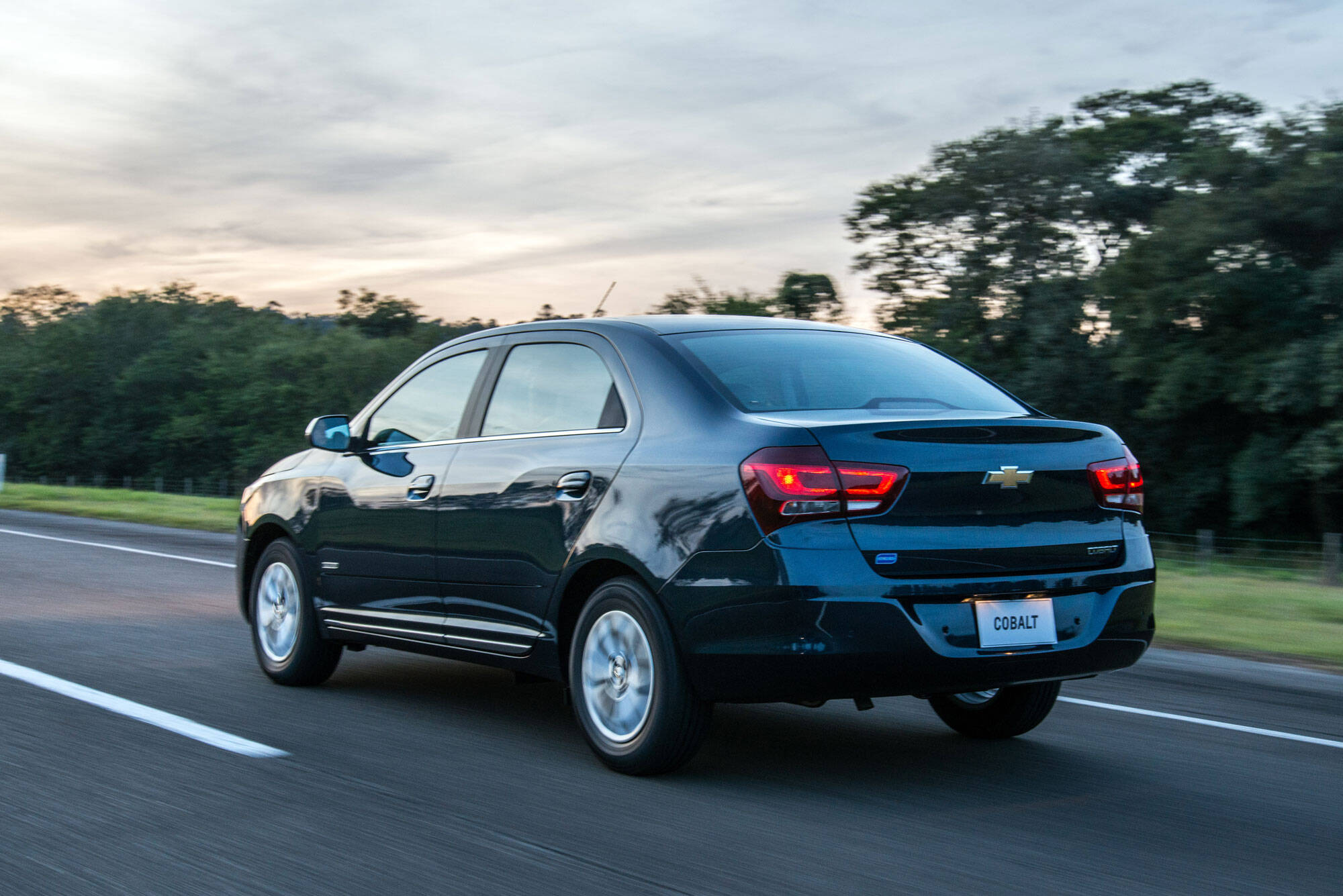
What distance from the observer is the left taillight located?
4.48 meters

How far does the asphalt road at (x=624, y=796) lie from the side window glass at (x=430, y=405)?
4.02 ft

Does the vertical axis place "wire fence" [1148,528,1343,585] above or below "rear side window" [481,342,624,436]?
below

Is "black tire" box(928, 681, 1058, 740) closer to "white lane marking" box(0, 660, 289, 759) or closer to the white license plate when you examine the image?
the white license plate

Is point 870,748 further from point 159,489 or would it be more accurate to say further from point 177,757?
point 159,489

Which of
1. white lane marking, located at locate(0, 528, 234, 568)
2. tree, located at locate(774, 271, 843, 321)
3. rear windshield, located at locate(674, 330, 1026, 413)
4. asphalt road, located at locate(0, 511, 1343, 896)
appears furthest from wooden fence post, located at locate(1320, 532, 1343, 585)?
tree, located at locate(774, 271, 843, 321)

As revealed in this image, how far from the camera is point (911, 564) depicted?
4.51 m

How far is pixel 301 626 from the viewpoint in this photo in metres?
6.80

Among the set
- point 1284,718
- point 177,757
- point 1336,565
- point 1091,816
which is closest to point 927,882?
point 1091,816

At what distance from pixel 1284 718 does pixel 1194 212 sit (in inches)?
1193

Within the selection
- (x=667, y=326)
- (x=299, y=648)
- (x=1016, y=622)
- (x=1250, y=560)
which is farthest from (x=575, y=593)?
(x=1250, y=560)

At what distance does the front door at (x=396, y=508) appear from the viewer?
6.03m

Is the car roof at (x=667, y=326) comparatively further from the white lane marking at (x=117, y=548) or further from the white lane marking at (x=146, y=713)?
the white lane marking at (x=117, y=548)

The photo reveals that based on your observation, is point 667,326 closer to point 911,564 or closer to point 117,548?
point 911,564

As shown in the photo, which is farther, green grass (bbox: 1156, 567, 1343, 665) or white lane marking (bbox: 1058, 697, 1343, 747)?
green grass (bbox: 1156, 567, 1343, 665)
